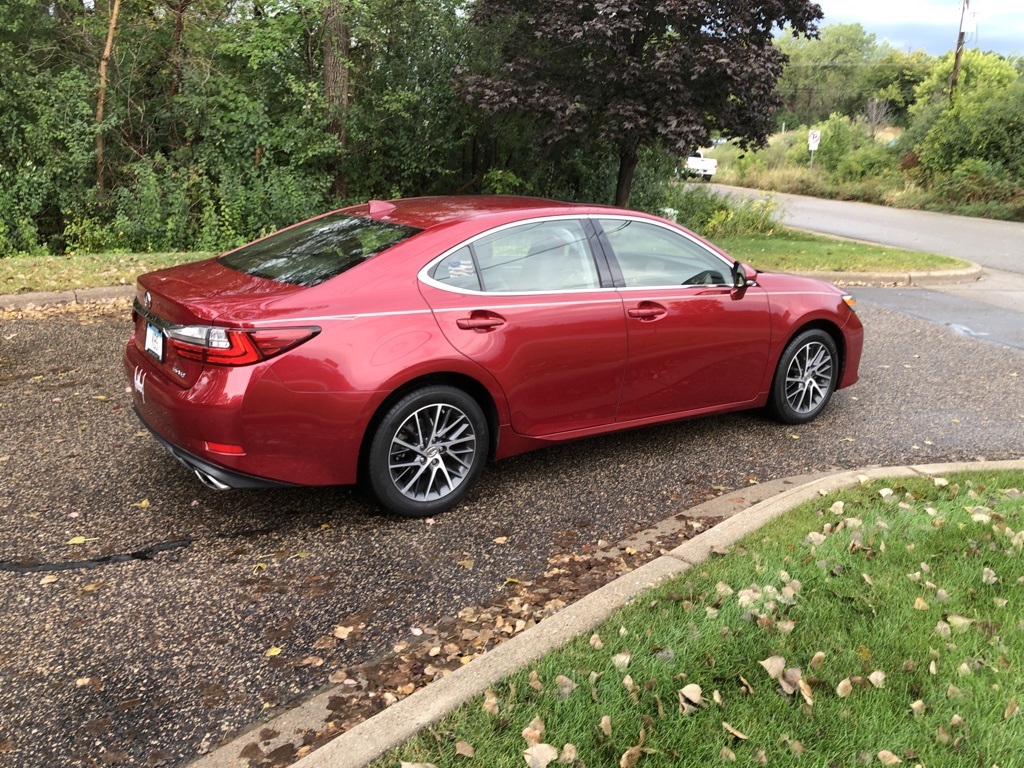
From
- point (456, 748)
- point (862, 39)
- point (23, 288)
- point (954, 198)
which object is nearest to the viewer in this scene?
point (456, 748)

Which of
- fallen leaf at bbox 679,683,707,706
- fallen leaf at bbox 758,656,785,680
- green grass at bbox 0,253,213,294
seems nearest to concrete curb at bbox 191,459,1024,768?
fallen leaf at bbox 679,683,707,706

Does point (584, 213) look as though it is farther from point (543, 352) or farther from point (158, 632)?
point (158, 632)

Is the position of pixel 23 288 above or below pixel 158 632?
above

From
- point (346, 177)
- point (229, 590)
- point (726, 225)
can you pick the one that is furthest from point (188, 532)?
point (726, 225)

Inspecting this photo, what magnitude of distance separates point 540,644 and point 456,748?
656 mm

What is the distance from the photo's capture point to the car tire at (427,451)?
166 inches

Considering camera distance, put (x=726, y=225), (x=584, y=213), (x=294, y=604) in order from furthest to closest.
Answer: (x=726, y=225), (x=584, y=213), (x=294, y=604)

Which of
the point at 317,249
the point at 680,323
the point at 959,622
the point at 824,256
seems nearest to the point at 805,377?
the point at 680,323

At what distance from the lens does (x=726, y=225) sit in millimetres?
18266

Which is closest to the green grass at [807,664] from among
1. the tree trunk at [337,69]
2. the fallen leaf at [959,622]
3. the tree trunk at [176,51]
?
the fallen leaf at [959,622]

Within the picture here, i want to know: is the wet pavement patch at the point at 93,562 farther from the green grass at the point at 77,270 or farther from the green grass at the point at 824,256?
the green grass at the point at 824,256

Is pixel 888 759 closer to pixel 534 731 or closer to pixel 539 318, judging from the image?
pixel 534 731

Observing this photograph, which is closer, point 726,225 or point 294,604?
point 294,604

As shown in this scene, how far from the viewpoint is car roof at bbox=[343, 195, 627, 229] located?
15.5 ft
